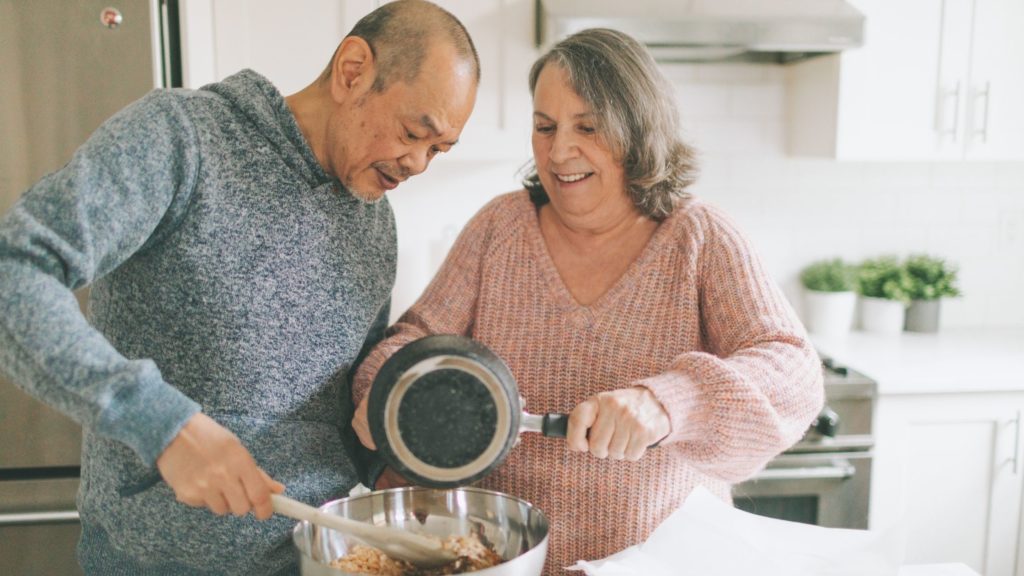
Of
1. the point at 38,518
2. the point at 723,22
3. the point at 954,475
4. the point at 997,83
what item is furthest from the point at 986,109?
the point at 38,518

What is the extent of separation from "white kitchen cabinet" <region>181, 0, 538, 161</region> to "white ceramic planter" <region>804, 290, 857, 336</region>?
0.98 metres

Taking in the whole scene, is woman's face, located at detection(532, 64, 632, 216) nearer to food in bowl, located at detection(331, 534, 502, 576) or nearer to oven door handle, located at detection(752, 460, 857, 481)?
food in bowl, located at detection(331, 534, 502, 576)

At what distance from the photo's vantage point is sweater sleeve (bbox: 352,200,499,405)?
52.4 inches

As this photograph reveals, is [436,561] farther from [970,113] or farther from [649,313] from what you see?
[970,113]

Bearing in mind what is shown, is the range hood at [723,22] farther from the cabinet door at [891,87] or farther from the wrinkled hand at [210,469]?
the wrinkled hand at [210,469]

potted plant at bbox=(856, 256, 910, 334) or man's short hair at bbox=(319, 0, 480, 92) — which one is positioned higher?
man's short hair at bbox=(319, 0, 480, 92)

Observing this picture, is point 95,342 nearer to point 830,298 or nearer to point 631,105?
point 631,105

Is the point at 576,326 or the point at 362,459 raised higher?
the point at 576,326

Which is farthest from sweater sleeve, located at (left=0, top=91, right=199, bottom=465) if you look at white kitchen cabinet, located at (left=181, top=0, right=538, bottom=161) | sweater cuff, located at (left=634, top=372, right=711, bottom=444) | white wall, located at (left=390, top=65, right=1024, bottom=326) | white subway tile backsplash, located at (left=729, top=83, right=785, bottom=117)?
white subway tile backsplash, located at (left=729, top=83, right=785, bottom=117)

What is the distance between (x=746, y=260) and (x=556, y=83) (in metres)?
0.38

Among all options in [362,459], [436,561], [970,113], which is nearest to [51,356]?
[436,561]

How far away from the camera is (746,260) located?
4.14 feet

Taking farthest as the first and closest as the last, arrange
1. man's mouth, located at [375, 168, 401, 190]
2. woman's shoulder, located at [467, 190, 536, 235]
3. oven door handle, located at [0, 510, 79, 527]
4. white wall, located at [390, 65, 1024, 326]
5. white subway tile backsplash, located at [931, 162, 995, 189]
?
white subway tile backsplash, located at [931, 162, 995, 189]
white wall, located at [390, 65, 1024, 326]
oven door handle, located at [0, 510, 79, 527]
woman's shoulder, located at [467, 190, 536, 235]
man's mouth, located at [375, 168, 401, 190]

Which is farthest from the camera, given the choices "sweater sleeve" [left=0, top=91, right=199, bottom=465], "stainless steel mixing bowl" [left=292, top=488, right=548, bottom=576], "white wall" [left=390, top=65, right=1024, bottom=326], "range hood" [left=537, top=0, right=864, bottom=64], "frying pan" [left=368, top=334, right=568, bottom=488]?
"white wall" [left=390, top=65, right=1024, bottom=326]
